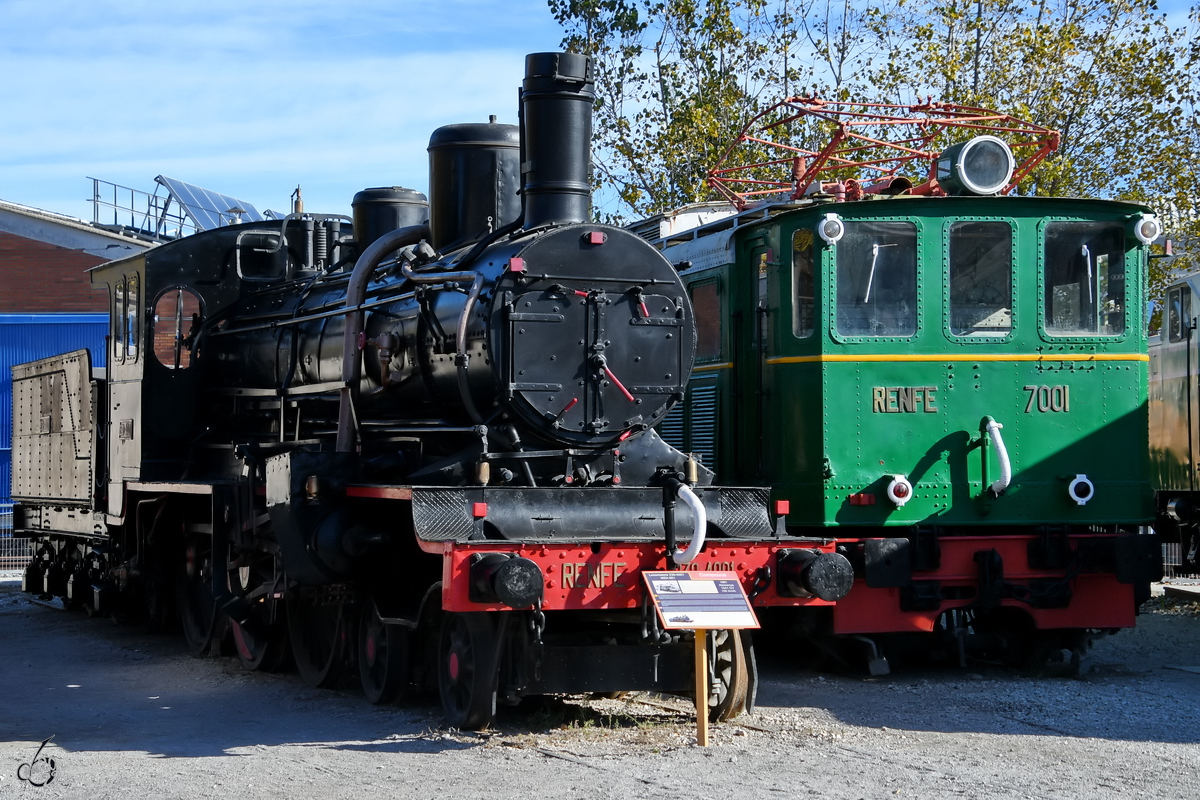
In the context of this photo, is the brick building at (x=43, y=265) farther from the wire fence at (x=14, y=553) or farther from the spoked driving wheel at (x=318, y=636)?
the spoked driving wheel at (x=318, y=636)

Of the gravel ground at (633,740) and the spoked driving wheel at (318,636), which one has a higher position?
the spoked driving wheel at (318,636)

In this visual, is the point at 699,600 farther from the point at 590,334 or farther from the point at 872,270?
the point at 872,270

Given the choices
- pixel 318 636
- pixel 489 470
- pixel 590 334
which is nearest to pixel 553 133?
pixel 590 334

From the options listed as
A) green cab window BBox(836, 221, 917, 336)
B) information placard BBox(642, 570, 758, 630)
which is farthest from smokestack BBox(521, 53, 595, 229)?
information placard BBox(642, 570, 758, 630)

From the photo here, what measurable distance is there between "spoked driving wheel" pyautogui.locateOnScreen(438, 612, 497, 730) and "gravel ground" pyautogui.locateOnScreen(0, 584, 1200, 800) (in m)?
0.13

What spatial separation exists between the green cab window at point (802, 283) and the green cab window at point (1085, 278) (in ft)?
5.18

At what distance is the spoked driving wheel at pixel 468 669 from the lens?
717cm

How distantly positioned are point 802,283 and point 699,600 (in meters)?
3.06

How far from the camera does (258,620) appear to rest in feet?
32.5

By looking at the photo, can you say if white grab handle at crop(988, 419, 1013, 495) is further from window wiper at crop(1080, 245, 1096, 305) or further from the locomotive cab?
window wiper at crop(1080, 245, 1096, 305)

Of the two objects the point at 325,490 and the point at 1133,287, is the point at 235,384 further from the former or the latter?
the point at 1133,287

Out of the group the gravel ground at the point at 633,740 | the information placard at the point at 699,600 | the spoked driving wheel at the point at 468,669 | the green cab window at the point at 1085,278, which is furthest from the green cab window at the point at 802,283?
the spoked driving wheel at the point at 468,669

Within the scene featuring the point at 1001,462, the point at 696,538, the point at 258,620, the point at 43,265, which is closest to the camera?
the point at 696,538

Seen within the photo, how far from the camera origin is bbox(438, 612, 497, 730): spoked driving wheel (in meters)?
7.17
